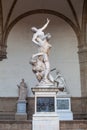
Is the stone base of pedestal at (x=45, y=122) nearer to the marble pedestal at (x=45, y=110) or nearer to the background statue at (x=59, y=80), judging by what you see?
the marble pedestal at (x=45, y=110)

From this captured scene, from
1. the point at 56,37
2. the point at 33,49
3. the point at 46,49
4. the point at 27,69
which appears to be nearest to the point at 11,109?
the point at 27,69

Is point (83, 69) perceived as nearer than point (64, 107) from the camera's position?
No

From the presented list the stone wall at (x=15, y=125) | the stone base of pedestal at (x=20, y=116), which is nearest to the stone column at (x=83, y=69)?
the stone base of pedestal at (x=20, y=116)

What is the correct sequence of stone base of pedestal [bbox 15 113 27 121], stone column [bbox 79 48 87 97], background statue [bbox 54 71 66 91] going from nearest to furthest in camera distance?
stone base of pedestal [bbox 15 113 27 121]
background statue [bbox 54 71 66 91]
stone column [bbox 79 48 87 97]

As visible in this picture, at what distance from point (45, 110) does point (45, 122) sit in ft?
1.35

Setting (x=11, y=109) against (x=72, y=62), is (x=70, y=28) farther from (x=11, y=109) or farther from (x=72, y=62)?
(x=11, y=109)

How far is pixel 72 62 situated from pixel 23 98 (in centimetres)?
367

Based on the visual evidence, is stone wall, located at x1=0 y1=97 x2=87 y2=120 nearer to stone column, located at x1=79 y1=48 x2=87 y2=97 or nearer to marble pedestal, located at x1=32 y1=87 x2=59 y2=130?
stone column, located at x1=79 y1=48 x2=87 y2=97

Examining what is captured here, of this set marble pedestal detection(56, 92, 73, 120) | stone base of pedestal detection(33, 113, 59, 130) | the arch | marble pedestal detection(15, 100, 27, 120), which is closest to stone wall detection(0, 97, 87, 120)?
marble pedestal detection(15, 100, 27, 120)

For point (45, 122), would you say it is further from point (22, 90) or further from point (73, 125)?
point (22, 90)

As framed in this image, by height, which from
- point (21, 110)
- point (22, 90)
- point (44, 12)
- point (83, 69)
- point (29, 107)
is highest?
point (44, 12)

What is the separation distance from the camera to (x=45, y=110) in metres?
9.00

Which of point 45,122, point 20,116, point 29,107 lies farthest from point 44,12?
point 45,122

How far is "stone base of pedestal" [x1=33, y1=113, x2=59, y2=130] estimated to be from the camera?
8703 mm
